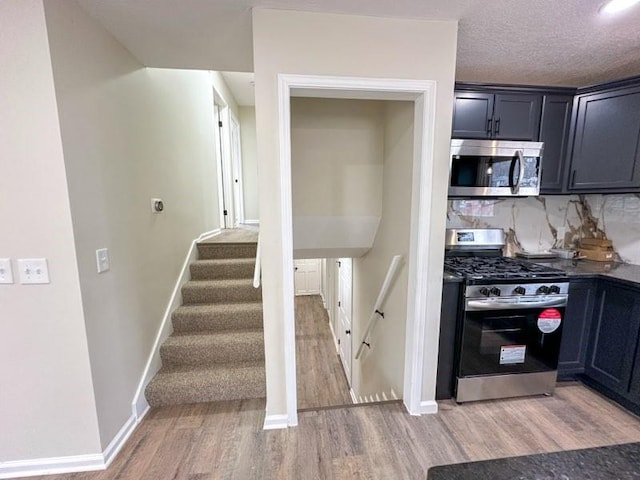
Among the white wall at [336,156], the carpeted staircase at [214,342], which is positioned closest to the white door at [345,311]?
the white wall at [336,156]

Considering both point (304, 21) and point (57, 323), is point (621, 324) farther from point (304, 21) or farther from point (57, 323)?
point (57, 323)

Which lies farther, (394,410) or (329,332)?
(329,332)

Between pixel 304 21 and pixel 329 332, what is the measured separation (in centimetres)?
491

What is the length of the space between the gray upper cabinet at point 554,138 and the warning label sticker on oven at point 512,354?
1.37 metres

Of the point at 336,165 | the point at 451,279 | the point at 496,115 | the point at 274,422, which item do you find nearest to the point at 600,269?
the point at 451,279

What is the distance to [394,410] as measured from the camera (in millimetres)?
2076

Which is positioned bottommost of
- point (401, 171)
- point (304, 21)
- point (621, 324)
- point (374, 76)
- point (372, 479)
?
point (372, 479)

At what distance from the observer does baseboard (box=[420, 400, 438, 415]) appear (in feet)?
6.68

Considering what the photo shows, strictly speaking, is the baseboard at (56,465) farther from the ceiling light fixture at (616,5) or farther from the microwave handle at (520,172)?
the ceiling light fixture at (616,5)

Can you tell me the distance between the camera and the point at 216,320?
2.63m

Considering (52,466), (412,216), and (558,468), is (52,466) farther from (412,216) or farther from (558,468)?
(412,216)

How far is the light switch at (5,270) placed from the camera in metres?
1.46

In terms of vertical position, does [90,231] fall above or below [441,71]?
below

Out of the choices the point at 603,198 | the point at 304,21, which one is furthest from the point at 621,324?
the point at 304,21
